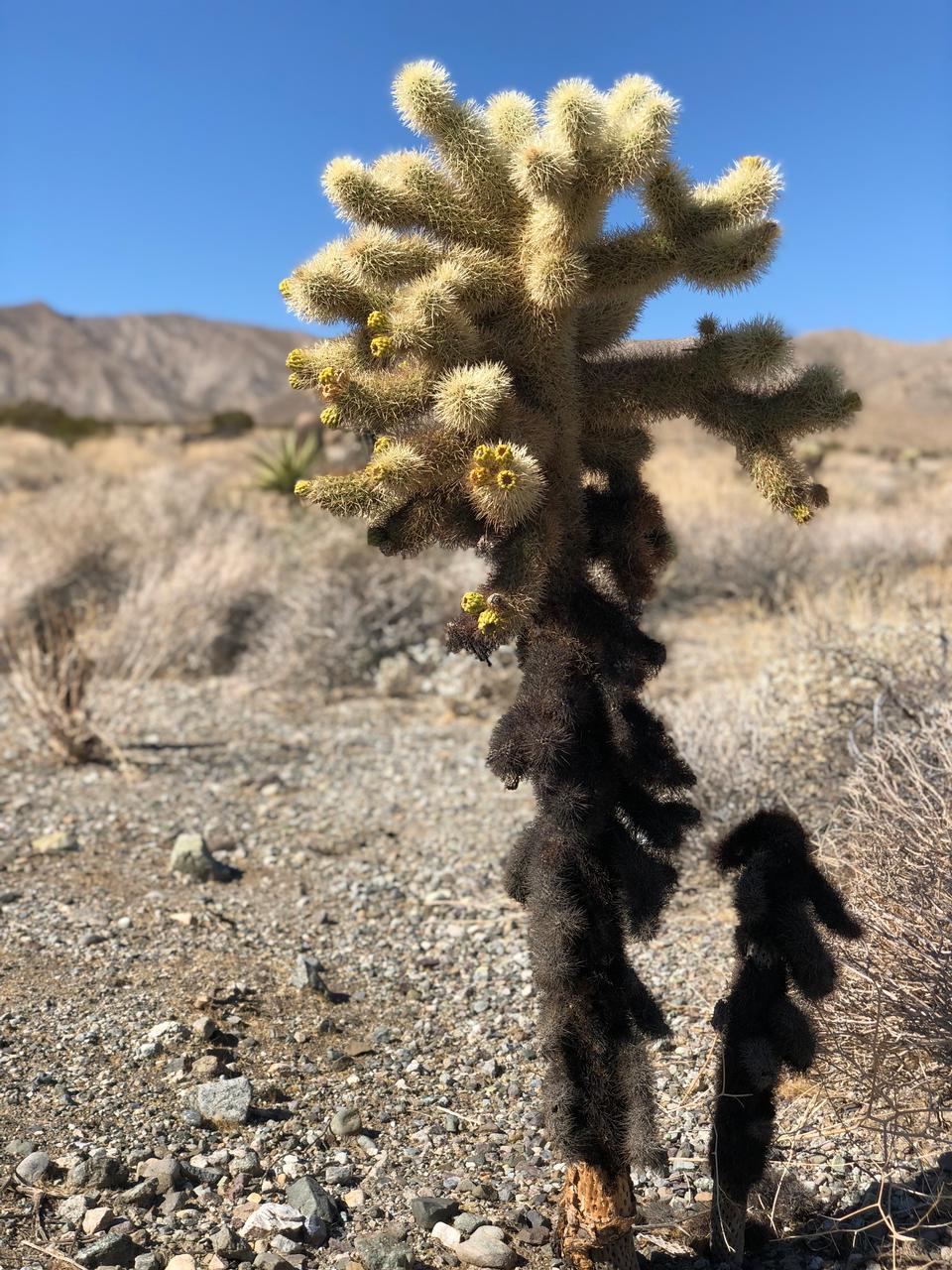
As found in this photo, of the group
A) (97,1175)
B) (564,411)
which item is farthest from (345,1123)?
(564,411)

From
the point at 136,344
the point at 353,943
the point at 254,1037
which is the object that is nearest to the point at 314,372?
the point at 254,1037

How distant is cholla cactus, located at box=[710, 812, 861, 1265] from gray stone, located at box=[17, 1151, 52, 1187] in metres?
1.76

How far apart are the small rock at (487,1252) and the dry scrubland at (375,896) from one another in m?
0.10

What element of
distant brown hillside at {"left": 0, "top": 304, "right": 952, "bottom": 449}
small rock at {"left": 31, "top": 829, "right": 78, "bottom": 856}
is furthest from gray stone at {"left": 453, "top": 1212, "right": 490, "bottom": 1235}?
distant brown hillside at {"left": 0, "top": 304, "right": 952, "bottom": 449}

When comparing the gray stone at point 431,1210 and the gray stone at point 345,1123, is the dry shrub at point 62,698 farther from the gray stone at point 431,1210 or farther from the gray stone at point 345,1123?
the gray stone at point 431,1210

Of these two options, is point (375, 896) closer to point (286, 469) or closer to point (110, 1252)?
point (110, 1252)

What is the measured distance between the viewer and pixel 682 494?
50.5 ft

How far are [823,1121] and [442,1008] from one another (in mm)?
1447

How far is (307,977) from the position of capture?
13.4 feet

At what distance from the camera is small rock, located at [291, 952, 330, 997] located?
4.06 m

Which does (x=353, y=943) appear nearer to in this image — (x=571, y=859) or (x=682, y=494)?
(x=571, y=859)

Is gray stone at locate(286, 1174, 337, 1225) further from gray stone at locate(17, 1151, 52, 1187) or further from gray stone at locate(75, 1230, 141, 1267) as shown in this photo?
gray stone at locate(17, 1151, 52, 1187)

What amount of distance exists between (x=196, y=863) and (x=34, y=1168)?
94.6 inches

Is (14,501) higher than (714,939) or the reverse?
higher
